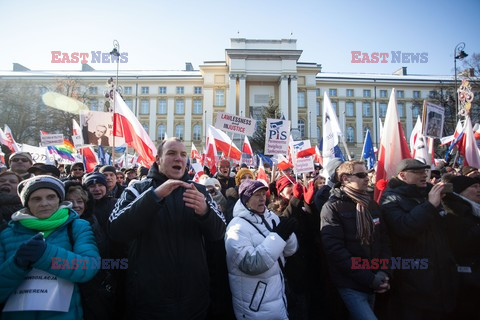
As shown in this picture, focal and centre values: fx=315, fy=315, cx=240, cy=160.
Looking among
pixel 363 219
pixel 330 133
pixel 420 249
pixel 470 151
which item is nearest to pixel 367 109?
pixel 470 151

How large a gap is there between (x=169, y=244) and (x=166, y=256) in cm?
9

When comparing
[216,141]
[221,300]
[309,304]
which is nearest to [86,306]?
[221,300]

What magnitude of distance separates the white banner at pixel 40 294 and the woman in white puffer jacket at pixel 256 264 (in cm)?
130

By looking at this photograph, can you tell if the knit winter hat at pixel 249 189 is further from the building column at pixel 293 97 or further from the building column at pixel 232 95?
the building column at pixel 293 97

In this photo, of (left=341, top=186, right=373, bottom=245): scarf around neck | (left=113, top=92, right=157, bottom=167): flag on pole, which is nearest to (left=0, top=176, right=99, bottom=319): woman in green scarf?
(left=341, top=186, right=373, bottom=245): scarf around neck

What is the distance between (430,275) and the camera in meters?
2.93

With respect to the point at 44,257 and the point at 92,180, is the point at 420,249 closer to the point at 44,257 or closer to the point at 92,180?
the point at 44,257

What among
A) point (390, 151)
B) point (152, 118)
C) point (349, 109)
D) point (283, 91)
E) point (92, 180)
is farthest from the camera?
point (349, 109)

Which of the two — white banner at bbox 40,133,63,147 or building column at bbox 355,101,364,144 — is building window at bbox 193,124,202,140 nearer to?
building column at bbox 355,101,364,144

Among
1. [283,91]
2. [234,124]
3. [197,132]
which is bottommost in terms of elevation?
[234,124]

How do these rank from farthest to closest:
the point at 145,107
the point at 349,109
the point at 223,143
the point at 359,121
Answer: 1. the point at 349,109
2. the point at 359,121
3. the point at 145,107
4. the point at 223,143

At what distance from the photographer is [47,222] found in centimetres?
227

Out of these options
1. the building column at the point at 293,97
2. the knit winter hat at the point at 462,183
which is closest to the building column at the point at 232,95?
the building column at the point at 293,97

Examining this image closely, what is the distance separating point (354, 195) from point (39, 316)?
2737 millimetres
